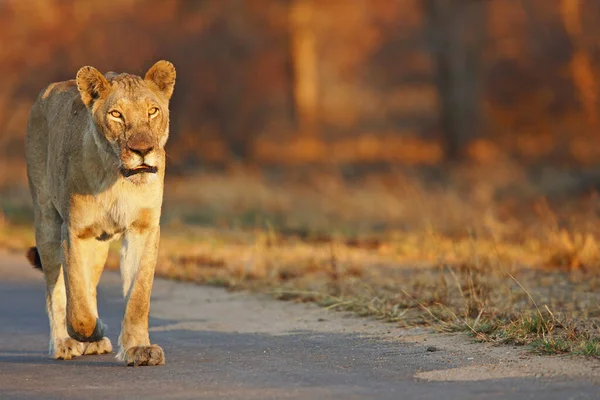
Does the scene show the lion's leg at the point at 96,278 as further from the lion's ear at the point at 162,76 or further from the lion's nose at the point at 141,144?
the lion's ear at the point at 162,76

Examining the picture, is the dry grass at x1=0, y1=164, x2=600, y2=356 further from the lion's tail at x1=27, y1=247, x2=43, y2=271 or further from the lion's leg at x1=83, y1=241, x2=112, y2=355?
the lion's tail at x1=27, y1=247, x2=43, y2=271

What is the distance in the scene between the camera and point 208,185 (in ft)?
69.5

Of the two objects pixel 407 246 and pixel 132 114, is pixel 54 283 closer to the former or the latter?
pixel 132 114

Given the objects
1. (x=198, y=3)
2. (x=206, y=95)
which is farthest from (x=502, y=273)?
(x=198, y=3)

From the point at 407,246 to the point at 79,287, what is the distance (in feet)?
20.5

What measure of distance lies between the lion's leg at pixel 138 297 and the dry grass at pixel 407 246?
1888 millimetres

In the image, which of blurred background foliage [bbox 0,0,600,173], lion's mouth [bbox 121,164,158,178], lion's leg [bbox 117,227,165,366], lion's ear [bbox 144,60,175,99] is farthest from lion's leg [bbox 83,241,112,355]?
blurred background foliage [bbox 0,0,600,173]

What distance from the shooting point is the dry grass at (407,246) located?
8078mm

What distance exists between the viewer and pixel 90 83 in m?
7.11

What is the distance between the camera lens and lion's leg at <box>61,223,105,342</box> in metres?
6.85

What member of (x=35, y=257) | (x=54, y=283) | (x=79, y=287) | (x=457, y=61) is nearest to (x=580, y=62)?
(x=457, y=61)

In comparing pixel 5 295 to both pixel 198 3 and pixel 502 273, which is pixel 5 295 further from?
pixel 198 3

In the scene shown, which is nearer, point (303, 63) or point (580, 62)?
point (580, 62)

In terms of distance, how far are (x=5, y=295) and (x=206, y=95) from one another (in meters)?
16.1
